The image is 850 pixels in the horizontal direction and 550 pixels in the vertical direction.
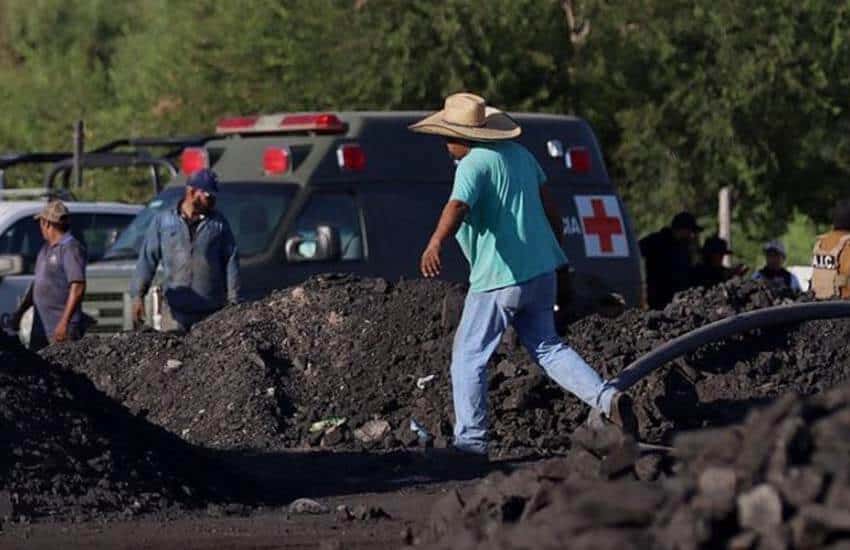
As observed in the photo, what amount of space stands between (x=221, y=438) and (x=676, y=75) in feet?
59.7

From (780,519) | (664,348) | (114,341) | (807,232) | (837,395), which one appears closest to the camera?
(780,519)

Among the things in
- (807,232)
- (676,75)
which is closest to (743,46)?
(676,75)

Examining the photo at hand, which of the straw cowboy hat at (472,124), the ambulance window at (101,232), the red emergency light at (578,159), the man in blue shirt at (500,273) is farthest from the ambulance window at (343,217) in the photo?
the man in blue shirt at (500,273)

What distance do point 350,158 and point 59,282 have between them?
2544mm

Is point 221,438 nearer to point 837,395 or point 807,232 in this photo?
point 837,395

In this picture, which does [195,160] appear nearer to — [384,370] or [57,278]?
[57,278]

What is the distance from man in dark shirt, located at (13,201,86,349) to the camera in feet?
48.4

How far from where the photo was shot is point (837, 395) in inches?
233

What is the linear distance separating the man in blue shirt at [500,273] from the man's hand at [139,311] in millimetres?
4552

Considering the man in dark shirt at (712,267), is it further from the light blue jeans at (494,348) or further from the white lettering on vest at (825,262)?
the light blue jeans at (494,348)

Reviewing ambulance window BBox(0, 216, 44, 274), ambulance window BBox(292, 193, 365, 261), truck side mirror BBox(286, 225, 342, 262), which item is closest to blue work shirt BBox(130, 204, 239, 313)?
truck side mirror BBox(286, 225, 342, 262)

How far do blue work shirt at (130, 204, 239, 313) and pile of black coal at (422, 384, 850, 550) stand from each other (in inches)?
321

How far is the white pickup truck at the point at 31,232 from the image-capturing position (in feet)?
59.5

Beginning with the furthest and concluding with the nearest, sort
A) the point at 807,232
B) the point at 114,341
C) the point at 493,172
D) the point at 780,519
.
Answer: the point at 807,232 → the point at 114,341 → the point at 493,172 → the point at 780,519
